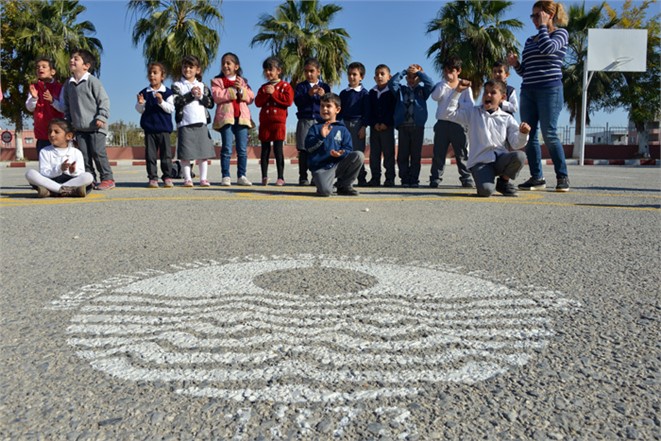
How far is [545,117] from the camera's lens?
245 inches

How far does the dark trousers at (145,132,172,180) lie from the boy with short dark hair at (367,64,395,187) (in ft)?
8.12

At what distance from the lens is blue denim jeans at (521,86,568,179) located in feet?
20.2

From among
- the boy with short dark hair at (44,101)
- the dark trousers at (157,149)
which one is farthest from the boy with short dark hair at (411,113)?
the boy with short dark hair at (44,101)

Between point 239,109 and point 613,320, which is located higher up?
point 239,109

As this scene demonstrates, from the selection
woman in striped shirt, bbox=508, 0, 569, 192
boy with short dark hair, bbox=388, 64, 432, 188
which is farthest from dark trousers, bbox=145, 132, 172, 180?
woman in striped shirt, bbox=508, 0, 569, 192

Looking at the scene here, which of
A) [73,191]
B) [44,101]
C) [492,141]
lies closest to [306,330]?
[492,141]

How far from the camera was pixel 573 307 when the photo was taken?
212 cm

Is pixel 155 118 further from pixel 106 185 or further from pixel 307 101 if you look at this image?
pixel 307 101

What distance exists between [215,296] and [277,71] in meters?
5.43

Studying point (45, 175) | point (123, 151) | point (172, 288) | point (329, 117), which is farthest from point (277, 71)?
point (123, 151)

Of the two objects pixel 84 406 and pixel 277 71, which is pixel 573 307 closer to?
pixel 84 406

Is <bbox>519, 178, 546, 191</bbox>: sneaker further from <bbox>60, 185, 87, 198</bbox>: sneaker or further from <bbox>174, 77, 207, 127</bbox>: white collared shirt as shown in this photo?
<bbox>60, 185, 87, 198</bbox>: sneaker

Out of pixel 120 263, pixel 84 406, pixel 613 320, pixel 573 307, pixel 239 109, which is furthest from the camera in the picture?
pixel 239 109

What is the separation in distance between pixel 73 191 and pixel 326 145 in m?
2.56
